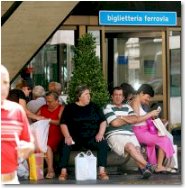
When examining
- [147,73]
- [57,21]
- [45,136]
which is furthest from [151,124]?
[147,73]

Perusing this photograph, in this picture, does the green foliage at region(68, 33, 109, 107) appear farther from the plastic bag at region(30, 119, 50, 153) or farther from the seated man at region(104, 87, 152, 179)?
the plastic bag at region(30, 119, 50, 153)

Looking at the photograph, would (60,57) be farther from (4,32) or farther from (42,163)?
(42,163)

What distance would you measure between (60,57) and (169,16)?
2.10m

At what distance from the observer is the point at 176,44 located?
1302 cm

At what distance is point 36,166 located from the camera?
8.95 m

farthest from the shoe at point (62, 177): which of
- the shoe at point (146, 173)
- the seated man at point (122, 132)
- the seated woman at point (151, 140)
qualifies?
the seated woman at point (151, 140)

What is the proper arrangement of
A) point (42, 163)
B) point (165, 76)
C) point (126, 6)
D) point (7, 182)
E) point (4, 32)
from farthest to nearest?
point (165, 76) → point (126, 6) → point (4, 32) → point (42, 163) → point (7, 182)

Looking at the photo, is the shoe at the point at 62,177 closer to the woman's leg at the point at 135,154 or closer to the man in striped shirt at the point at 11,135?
the woman's leg at the point at 135,154

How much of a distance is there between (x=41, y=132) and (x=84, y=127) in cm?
57

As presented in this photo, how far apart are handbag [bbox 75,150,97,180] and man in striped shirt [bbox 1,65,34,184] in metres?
3.88

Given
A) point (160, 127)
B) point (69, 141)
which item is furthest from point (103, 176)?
→ point (160, 127)

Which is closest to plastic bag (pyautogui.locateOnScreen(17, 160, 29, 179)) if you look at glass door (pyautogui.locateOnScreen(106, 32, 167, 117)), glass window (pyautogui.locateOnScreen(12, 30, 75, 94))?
glass window (pyautogui.locateOnScreen(12, 30, 75, 94))

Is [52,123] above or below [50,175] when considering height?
above

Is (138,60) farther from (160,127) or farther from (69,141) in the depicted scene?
(69,141)
